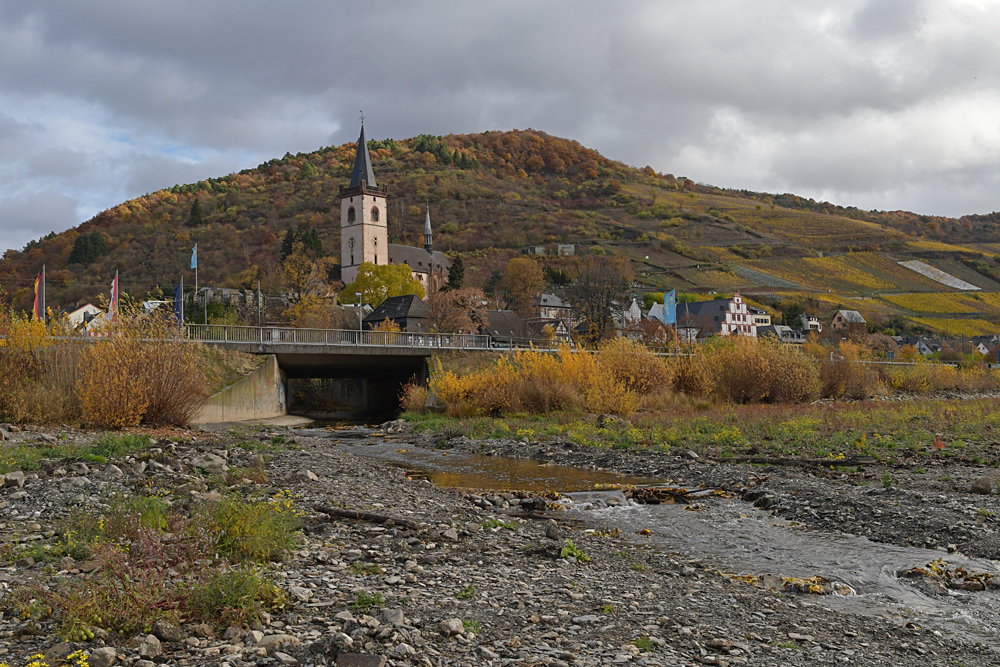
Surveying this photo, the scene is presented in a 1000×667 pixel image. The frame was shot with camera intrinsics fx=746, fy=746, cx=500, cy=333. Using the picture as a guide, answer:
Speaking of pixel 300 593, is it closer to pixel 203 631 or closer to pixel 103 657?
pixel 203 631

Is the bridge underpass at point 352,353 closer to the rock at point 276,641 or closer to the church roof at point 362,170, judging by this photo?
the rock at point 276,641

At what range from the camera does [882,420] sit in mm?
29859

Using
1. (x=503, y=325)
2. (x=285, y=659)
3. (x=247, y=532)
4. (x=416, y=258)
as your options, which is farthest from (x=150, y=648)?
(x=416, y=258)

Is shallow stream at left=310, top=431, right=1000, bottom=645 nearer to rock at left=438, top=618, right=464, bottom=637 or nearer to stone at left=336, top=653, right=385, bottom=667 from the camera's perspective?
rock at left=438, top=618, right=464, bottom=637

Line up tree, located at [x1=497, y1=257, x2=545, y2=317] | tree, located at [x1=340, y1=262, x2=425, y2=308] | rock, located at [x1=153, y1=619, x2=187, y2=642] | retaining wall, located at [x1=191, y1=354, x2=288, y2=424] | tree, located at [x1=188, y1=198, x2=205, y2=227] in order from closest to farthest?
rock, located at [x1=153, y1=619, x2=187, y2=642] < retaining wall, located at [x1=191, y1=354, x2=288, y2=424] < tree, located at [x1=340, y1=262, x2=425, y2=308] < tree, located at [x1=497, y1=257, x2=545, y2=317] < tree, located at [x1=188, y1=198, x2=205, y2=227]

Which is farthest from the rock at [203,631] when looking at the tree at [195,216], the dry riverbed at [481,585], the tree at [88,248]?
the tree at [195,216]

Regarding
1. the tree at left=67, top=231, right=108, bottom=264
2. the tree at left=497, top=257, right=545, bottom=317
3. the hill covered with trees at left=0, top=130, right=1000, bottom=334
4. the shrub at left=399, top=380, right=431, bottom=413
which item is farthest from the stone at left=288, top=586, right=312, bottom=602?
the tree at left=67, top=231, right=108, bottom=264

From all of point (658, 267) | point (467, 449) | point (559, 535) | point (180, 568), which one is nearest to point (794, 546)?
point (559, 535)

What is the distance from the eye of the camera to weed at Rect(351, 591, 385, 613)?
7605 millimetres

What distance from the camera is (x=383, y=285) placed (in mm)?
102875

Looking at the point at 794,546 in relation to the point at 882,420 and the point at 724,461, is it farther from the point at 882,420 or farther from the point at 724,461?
the point at 882,420

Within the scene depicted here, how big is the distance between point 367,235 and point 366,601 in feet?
488

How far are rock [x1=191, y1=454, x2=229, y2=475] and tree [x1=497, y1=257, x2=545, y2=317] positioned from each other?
4163 inches

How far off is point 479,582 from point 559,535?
3111 mm
